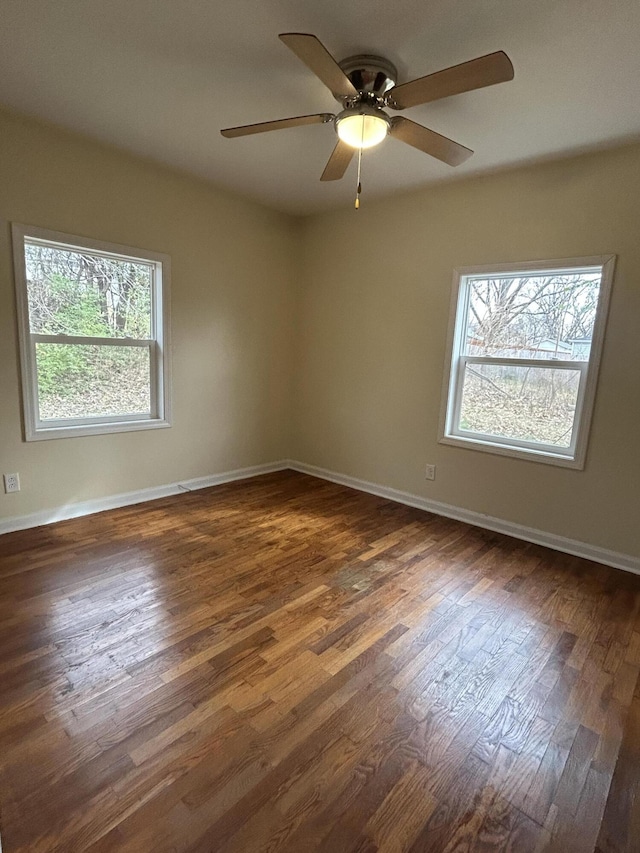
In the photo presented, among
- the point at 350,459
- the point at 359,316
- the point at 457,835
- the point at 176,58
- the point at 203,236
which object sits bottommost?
the point at 457,835

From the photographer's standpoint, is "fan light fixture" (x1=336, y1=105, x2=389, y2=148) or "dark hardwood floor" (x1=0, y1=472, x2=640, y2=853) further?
"fan light fixture" (x1=336, y1=105, x2=389, y2=148)

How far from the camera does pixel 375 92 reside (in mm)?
2084

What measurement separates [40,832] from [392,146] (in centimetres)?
358

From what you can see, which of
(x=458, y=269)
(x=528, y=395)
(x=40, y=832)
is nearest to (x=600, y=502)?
(x=528, y=395)

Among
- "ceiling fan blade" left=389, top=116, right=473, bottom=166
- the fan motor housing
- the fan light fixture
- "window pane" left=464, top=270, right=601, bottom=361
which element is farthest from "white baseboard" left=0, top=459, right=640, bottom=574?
the fan motor housing

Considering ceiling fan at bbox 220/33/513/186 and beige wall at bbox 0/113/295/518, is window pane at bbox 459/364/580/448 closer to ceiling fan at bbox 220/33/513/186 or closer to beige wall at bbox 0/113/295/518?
ceiling fan at bbox 220/33/513/186

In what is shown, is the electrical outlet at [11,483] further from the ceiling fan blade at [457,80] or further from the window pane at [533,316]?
the window pane at [533,316]

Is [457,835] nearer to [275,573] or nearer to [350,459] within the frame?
[275,573]

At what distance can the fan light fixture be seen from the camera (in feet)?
6.68

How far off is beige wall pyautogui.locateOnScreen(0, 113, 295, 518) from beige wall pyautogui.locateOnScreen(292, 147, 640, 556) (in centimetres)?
44

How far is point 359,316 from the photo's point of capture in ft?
13.6

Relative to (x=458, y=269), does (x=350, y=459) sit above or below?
below

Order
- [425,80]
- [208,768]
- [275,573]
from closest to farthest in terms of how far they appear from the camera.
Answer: [208,768]
[425,80]
[275,573]

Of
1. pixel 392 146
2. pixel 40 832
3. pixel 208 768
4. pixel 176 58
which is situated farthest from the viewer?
pixel 392 146
